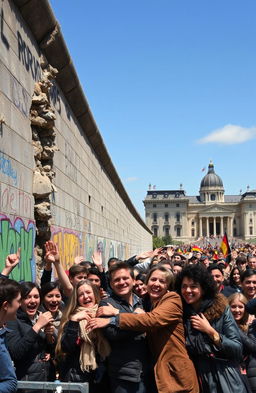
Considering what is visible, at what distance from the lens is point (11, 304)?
3271mm

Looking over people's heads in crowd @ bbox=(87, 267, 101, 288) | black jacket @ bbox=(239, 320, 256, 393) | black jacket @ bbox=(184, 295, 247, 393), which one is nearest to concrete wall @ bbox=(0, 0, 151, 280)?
people's heads in crowd @ bbox=(87, 267, 101, 288)

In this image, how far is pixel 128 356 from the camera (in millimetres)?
3957

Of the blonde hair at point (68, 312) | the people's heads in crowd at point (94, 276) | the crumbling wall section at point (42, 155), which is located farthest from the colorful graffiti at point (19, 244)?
the blonde hair at point (68, 312)

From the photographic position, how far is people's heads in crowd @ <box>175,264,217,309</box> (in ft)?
13.4

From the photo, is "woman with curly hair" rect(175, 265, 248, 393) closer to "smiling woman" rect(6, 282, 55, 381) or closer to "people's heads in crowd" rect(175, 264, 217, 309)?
"people's heads in crowd" rect(175, 264, 217, 309)

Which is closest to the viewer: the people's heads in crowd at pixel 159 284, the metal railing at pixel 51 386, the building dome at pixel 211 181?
Result: the metal railing at pixel 51 386

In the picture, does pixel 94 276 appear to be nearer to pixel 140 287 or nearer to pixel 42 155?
pixel 140 287

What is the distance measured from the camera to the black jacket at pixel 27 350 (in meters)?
3.85

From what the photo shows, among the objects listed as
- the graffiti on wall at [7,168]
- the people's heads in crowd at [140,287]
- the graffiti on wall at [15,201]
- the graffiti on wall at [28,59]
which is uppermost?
the graffiti on wall at [28,59]

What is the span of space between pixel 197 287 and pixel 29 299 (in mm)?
1529

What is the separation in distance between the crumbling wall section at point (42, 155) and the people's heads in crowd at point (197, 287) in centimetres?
450

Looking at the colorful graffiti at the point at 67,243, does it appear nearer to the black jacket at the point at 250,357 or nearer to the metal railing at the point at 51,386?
the black jacket at the point at 250,357

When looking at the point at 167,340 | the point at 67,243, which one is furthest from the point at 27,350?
the point at 67,243

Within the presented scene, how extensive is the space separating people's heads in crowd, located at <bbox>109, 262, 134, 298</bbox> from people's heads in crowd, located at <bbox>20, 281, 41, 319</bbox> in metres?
0.78
